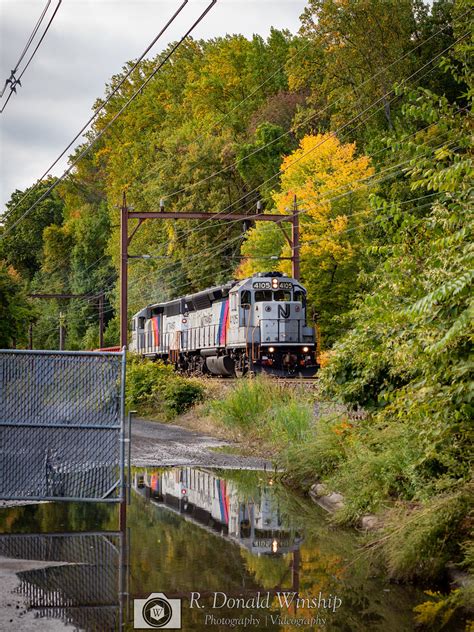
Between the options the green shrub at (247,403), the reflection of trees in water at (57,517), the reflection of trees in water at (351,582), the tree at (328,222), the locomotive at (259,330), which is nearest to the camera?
the reflection of trees in water at (351,582)

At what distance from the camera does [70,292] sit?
9862 cm

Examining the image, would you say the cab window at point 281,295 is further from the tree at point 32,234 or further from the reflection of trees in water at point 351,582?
the tree at point 32,234

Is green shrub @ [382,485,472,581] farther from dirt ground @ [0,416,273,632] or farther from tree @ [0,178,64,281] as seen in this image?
tree @ [0,178,64,281]

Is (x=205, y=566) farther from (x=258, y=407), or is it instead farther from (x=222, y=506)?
(x=258, y=407)

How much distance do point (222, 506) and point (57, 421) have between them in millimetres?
2625

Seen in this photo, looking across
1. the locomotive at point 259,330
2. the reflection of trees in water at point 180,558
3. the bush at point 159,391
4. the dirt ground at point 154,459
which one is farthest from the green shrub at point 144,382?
the reflection of trees in water at point 180,558

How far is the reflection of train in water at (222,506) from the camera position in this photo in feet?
32.2

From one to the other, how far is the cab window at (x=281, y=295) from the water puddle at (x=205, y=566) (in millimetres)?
22724

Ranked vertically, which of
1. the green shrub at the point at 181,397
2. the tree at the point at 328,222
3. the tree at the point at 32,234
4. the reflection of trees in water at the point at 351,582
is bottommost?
the reflection of trees in water at the point at 351,582

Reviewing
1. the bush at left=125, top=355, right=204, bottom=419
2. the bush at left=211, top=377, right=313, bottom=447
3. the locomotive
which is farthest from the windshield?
the bush at left=211, top=377, right=313, bottom=447

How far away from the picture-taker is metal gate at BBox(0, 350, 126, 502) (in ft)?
35.3

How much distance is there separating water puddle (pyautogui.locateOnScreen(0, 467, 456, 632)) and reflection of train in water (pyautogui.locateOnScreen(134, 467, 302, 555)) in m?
0.02

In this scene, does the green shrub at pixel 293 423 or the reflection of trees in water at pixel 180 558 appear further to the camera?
the green shrub at pixel 293 423

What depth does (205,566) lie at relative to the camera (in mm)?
8438
